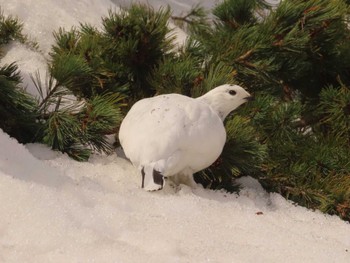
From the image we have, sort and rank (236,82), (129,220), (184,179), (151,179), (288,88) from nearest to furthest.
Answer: (129,220), (151,179), (184,179), (236,82), (288,88)

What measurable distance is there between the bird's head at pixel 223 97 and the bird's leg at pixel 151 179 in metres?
0.45

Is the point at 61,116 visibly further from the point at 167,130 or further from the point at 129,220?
the point at 129,220

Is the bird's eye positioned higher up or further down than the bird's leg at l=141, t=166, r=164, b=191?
higher up

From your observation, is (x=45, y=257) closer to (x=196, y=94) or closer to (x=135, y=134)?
(x=135, y=134)

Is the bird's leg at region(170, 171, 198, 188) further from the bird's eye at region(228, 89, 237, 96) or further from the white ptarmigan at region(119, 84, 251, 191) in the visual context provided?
the bird's eye at region(228, 89, 237, 96)

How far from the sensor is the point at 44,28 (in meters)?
3.95

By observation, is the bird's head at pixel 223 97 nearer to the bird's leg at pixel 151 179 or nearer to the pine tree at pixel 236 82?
the pine tree at pixel 236 82

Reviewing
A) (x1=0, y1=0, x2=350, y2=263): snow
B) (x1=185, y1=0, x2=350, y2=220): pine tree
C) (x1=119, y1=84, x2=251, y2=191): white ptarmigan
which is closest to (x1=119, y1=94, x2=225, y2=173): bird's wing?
(x1=119, y1=84, x2=251, y2=191): white ptarmigan

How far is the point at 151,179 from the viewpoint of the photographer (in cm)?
231

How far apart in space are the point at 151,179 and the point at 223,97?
1.72 ft

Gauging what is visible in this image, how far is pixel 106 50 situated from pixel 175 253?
4.00ft

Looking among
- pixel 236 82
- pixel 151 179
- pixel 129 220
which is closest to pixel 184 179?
pixel 151 179

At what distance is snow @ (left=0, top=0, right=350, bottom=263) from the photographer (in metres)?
1.89

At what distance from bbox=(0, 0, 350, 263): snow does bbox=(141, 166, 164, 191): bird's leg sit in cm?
4
